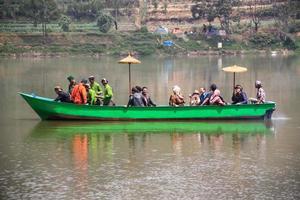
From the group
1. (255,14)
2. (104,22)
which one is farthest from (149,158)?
(255,14)

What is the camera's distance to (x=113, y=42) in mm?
82688

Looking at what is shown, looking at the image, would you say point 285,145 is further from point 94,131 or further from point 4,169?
point 4,169

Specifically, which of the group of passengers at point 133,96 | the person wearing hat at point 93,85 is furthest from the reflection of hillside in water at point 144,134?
the person wearing hat at point 93,85

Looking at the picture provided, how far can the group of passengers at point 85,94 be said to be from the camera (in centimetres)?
2755

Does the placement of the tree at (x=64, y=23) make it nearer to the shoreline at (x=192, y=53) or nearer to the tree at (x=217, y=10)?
the shoreline at (x=192, y=53)

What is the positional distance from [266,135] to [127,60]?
640cm

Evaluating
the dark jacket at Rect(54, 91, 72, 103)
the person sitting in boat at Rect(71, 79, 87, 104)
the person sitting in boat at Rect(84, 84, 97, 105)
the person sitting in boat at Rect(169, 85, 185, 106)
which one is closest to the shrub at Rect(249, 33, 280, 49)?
the person sitting in boat at Rect(169, 85, 185, 106)

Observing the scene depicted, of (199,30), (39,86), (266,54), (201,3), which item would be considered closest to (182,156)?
(39,86)

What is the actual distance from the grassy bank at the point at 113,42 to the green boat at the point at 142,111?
50.4 metres

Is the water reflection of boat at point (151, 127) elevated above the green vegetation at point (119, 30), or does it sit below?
below

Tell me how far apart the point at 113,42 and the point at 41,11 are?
336 inches

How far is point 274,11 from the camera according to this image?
94625 mm

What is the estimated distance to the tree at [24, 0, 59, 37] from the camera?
278 ft

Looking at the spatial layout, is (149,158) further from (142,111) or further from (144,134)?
(142,111)
